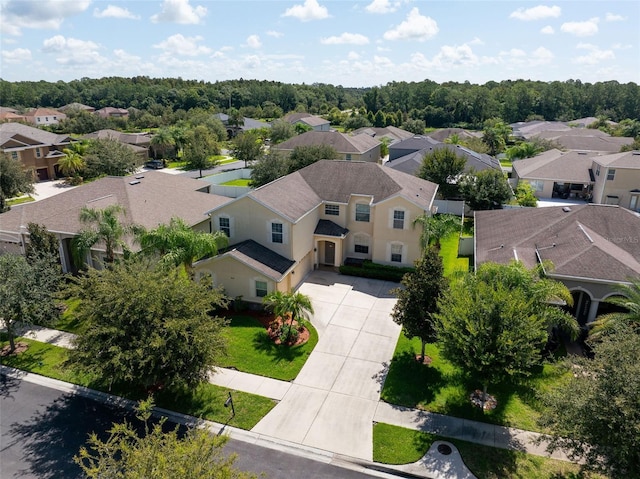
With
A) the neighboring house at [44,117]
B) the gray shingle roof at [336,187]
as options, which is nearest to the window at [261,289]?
the gray shingle roof at [336,187]

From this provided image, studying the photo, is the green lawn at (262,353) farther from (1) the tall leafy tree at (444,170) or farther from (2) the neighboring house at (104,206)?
(1) the tall leafy tree at (444,170)

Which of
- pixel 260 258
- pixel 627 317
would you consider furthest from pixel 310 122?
pixel 627 317

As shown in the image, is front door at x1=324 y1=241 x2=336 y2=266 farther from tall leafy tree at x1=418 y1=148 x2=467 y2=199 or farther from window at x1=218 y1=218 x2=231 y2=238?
tall leafy tree at x1=418 y1=148 x2=467 y2=199

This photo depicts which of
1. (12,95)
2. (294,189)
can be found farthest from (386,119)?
(12,95)

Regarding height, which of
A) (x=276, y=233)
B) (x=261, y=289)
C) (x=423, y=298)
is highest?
(x=276, y=233)

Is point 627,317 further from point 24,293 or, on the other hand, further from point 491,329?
point 24,293

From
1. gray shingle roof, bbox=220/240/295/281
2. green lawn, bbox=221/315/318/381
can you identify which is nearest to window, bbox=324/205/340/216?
gray shingle roof, bbox=220/240/295/281

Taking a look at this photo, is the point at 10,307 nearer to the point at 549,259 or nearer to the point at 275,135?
the point at 549,259
